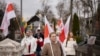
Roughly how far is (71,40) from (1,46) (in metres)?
2.75

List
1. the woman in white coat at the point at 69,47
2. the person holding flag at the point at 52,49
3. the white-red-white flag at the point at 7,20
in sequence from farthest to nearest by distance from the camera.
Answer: the white-red-white flag at the point at 7,20, the woman in white coat at the point at 69,47, the person holding flag at the point at 52,49

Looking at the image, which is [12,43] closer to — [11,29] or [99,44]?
[99,44]

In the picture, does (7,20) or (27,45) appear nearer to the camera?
(27,45)

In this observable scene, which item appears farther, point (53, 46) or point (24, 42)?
point (24, 42)

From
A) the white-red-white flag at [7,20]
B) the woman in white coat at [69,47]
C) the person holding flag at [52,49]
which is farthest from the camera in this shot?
the white-red-white flag at [7,20]

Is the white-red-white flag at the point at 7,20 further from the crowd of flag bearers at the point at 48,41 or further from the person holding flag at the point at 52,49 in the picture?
the person holding flag at the point at 52,49

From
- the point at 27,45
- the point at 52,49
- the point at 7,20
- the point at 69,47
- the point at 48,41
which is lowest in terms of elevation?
the point at 69,47

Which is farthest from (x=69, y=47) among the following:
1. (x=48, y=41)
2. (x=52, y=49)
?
(x=52, y=49)

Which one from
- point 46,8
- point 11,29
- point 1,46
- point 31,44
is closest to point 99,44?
point 31,44

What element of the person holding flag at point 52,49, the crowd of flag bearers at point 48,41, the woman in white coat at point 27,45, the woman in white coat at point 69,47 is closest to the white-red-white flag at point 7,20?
the crowd of flag bearers at point 48,41

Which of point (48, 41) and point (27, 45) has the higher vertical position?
point (48, 41)

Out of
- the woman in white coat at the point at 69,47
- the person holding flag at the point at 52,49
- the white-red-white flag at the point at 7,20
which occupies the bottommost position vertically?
the woman in white coat at the point at 69,47

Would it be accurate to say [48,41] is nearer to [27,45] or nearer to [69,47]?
[27,45]

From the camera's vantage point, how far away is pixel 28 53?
48.6 feet
